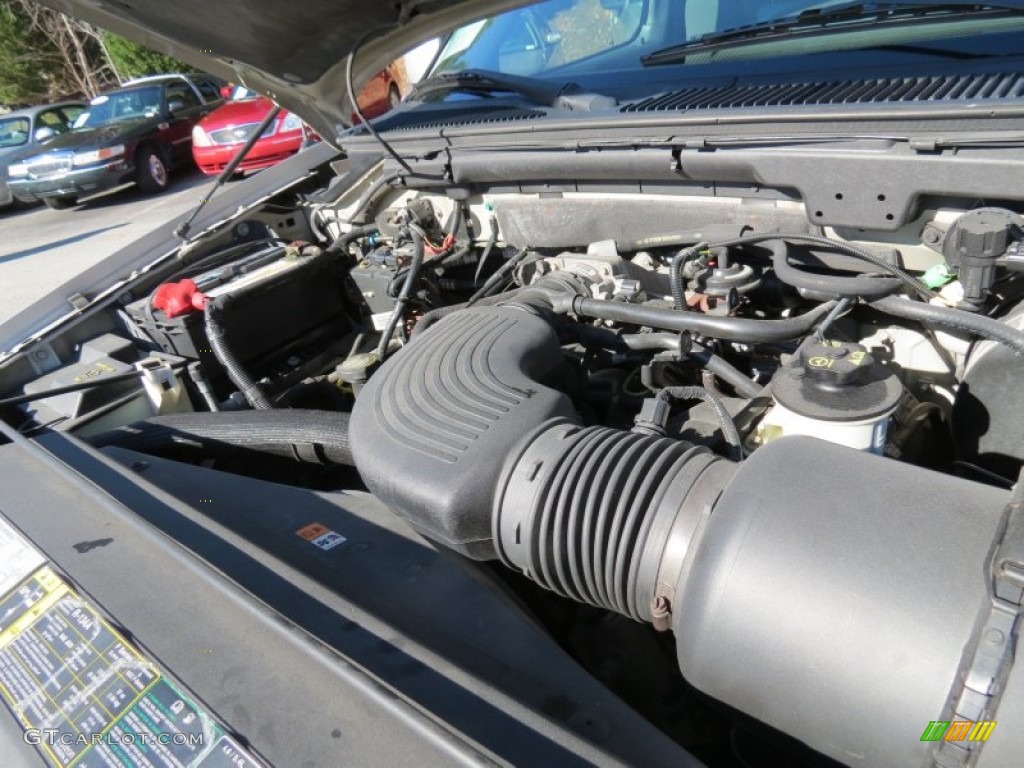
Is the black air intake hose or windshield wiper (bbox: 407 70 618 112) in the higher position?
windshield wiper (bbox: 407 70 618 112)

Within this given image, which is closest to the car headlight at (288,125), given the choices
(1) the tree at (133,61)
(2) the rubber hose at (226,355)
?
(2) the rubber hose at (226,355)

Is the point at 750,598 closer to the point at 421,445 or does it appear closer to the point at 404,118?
the point at 421,445

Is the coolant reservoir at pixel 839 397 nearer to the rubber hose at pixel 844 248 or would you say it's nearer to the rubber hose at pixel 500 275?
the rubber hose at pixel 844 248

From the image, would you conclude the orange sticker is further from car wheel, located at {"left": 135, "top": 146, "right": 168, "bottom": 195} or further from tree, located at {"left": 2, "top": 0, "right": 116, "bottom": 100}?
tree, located at {"left": 2, "top": 0, "right": 116, "bottom": 100}

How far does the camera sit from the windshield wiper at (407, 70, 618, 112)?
1817 mm

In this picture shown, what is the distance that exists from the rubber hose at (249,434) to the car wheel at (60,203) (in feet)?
33.8

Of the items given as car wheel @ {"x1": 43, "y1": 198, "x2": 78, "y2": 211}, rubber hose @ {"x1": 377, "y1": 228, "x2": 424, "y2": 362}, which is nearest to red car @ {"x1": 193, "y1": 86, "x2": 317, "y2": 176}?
car wheel @ {"x1": 43, "y1": 198, "x2": 78, "y2": 211}

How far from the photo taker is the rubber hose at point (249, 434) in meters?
1.59

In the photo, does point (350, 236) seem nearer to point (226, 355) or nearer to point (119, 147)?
point (226, 355)

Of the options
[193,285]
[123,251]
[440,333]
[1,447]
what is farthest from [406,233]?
[1,447]

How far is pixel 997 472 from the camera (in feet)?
3.80

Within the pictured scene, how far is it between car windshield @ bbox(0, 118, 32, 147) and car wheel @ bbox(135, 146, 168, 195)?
281 centimetres

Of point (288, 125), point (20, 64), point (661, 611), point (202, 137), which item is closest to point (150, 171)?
point (202, 137)

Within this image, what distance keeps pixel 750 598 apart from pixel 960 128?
2.96ft
